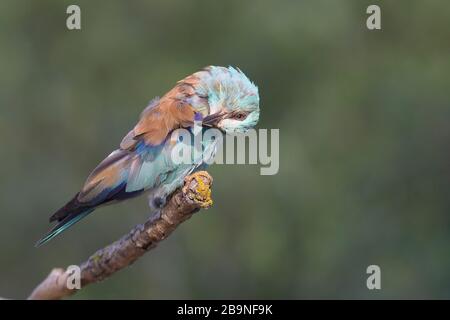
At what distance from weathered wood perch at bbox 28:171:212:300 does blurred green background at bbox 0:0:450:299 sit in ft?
11.1

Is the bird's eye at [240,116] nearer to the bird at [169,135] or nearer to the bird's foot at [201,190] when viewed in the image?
the bird at [169,135]

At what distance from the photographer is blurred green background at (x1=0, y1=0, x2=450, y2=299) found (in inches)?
302

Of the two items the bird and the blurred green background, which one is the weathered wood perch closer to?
the bird

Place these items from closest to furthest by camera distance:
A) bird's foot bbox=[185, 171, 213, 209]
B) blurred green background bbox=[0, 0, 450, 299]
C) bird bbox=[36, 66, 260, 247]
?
bird's foot bbox=[185, 171, 213, 209]
bird bbox=[36, 66, 260, 247]
blurred green background bbox=[0, 0, 450, 299]

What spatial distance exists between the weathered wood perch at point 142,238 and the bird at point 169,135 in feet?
0.95

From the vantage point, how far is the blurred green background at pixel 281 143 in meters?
7.67

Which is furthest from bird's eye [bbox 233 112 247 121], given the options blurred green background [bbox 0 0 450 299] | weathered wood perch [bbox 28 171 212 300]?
blurred green background [bbox 0 0 450 299]

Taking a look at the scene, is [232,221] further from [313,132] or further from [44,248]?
[44,248]

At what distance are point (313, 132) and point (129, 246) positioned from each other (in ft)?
13.5

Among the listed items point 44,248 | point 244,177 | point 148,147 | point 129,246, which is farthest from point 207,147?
point 44,248

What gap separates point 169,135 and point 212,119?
21cm

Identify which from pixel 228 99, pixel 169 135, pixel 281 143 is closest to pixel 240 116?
pixel 228 99

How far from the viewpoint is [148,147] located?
14.4ft

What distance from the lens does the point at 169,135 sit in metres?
4.45
